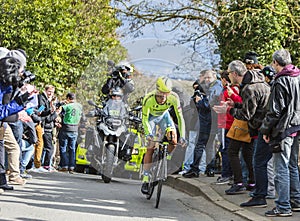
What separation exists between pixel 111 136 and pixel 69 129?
3.67 meters

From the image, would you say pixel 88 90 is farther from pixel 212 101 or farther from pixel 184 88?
pixel 212 101

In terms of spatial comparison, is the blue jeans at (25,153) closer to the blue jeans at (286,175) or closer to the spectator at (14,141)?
the spectator at (14,141)

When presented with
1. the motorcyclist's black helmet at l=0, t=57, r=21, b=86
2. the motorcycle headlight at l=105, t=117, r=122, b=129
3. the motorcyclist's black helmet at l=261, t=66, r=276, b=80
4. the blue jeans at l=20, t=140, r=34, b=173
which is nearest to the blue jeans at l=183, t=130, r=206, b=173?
the motorcycle headlight at l=105, t=117, r=122, b=129

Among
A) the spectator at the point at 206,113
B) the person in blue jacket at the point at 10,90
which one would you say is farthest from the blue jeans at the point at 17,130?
the spectator at the point at 206,113

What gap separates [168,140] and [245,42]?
6619 millimetres

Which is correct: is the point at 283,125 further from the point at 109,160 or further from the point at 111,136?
the point at 111,136

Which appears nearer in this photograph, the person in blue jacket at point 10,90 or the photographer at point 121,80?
the person in blue jacket at point 10,90

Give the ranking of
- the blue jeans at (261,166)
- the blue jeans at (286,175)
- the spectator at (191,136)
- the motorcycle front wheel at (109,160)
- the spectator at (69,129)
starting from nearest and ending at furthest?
the blue jeans at (286,175)
the blue jeans at (261,166)
the motorcycle front wheel at (109,160)
the spectator at (191,136)
the spectator at (69,129)

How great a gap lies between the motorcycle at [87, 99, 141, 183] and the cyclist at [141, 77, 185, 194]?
2126 millimetres

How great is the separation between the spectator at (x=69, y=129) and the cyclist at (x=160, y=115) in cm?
586

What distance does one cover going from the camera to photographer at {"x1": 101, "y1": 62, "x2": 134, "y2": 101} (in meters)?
12.5

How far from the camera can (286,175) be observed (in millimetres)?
7711

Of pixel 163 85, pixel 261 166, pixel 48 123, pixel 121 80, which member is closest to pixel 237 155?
→ pixel 261 166

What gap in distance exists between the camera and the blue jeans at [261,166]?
828 centimetres
